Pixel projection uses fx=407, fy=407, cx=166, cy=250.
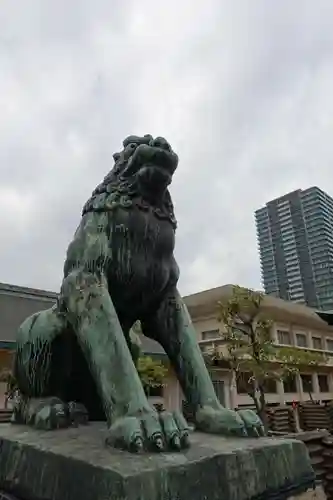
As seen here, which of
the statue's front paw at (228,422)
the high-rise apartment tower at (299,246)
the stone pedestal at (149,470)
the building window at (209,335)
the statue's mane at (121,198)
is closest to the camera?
the stone pedestal at (149,470)

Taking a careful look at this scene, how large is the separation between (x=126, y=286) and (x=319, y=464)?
5774 millimetres

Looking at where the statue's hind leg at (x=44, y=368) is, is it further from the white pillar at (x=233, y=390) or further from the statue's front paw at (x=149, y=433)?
the white pillar at (x=233, y=390)

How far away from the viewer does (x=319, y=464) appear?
6070mm

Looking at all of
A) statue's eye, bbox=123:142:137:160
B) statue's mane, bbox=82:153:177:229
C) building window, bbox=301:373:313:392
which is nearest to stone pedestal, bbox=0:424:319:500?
statue's mane, bbox=82:153:177:229

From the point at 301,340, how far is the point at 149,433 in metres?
29.0

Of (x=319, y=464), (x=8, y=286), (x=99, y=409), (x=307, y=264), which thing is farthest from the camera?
(x=307, y=264)

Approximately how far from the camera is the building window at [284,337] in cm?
2616

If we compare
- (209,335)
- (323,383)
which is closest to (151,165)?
(209,335)

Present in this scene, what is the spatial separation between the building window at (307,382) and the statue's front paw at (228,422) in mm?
28400

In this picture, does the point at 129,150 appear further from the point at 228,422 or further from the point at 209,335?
the point at 209,335

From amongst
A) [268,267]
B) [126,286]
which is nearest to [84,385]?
[126,286]

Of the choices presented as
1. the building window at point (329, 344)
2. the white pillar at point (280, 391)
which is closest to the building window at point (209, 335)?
the white pillar at point (280, 391)

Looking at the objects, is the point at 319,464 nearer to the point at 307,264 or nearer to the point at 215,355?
the point at 215,355

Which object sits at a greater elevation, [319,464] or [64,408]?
[64,408]
